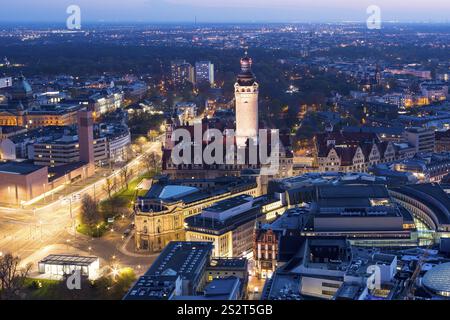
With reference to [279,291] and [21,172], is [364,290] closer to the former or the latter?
[279,291]

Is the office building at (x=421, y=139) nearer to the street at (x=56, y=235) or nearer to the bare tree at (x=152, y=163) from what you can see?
the bare tree at (x=152, y=163)

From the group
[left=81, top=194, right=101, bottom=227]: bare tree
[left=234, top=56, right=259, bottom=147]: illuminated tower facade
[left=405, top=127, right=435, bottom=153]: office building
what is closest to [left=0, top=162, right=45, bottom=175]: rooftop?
[left=81, top=194, right=101, bottom=227]: bare tree

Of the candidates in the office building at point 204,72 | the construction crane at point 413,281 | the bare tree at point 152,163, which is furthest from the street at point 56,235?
the office building at point 204,72

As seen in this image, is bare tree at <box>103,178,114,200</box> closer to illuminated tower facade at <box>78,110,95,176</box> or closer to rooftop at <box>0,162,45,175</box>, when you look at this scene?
illuminated tower facade at <box>78,110,95,176</box>

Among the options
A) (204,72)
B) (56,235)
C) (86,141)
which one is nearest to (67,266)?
(56,235)

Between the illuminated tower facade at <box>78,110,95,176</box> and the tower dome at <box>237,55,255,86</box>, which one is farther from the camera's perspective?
the illuminated tower facade at <box>78,110,95,176</box>
